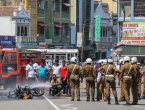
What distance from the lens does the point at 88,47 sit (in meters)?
75.9

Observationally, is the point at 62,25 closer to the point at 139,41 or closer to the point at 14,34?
the point at 14,34

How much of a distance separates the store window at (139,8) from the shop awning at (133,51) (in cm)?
424

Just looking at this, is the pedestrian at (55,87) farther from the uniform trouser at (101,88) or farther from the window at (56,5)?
the window at (56,5)

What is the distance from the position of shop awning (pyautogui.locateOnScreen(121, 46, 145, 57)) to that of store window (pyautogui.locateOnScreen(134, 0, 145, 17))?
4.24 metres

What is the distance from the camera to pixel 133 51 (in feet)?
179

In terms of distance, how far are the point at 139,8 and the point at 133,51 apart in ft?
19.2

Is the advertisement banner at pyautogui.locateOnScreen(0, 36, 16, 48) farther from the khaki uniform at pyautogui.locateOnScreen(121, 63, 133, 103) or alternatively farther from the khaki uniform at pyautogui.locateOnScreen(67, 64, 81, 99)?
the khaki uniform at pyautogui.locateOnScreen(121, 63, 133, 103)

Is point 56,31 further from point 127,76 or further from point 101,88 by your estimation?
point 127,76

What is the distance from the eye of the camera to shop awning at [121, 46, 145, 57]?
2128 inches

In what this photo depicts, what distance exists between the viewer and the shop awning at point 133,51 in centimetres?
5406

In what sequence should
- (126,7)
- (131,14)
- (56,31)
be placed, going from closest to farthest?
(131,14)
(126,7)
(56,31)

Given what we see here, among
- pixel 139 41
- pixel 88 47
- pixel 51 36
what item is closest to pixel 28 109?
pixel 139 41

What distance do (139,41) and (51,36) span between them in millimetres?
14540

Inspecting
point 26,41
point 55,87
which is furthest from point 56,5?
point 55,87
